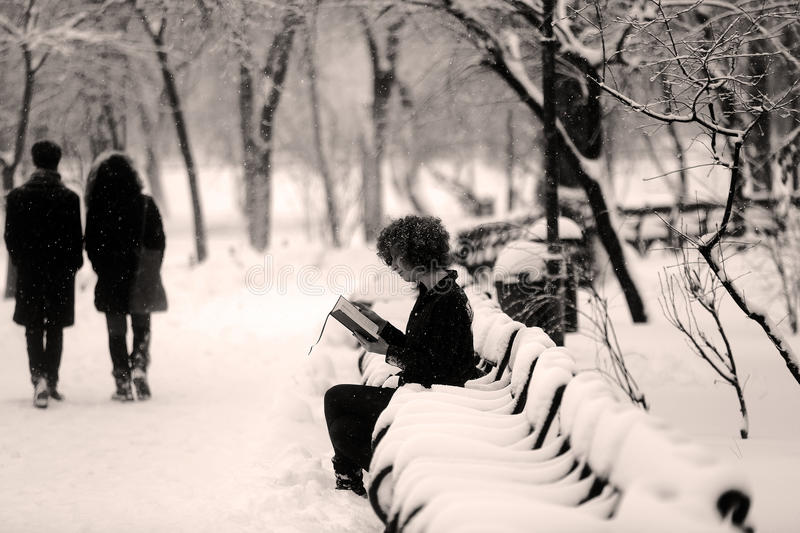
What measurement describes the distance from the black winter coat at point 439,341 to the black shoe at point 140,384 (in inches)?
140

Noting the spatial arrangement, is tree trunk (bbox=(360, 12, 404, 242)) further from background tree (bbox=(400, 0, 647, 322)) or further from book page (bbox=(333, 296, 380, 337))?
book page (bbox=(333, 296, 380, 337))

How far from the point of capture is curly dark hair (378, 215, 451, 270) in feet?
13.1

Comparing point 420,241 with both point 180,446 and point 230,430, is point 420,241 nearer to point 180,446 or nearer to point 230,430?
point 180,446

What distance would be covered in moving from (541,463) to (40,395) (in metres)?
4.71

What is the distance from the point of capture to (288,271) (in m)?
16.3

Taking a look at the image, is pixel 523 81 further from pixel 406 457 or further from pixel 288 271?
pixel 288 271

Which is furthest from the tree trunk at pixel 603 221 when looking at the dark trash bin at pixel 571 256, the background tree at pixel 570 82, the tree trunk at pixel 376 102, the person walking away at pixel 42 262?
the tree trunk at pixel 376 102

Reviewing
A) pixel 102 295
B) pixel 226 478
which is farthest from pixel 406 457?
pixel 102 295

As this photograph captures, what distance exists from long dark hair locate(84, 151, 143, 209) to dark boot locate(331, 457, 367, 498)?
3480 mm

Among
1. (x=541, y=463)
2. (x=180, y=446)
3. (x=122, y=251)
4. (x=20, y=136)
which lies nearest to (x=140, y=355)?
(x=122, y=251)

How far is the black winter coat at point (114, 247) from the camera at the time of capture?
21.9 ft

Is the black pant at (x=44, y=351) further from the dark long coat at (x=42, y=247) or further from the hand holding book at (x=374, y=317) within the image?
the hand holding book at (x=374, y=317)

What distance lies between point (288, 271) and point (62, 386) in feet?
29.3

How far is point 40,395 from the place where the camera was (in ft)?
21.2
